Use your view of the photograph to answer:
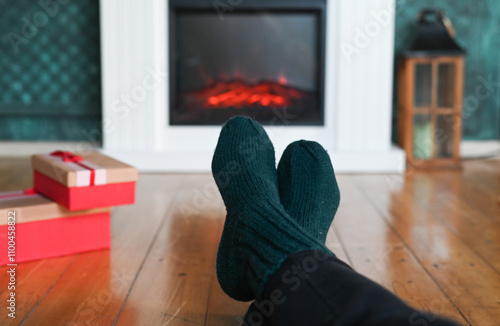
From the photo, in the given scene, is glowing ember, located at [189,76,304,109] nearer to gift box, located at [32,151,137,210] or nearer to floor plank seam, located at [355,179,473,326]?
floor plank seam, located at [355,179,473,326]

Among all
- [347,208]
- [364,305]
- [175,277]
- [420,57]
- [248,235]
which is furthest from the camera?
[420,57]

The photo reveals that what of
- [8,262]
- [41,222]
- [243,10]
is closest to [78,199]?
[41,222]

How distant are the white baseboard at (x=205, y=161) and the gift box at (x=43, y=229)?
1113mm

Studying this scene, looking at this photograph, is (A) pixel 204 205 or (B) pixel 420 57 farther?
(B) pixel 420 57

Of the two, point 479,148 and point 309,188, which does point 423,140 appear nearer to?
point 479,148

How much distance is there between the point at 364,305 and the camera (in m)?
0.70

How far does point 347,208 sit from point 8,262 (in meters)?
1.04

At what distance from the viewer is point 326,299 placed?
0.74 m

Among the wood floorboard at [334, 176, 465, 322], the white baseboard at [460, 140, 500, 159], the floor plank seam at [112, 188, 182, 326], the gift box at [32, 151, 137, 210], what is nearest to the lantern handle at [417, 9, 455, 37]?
the white baseboard at [460, 140, 500, 159]

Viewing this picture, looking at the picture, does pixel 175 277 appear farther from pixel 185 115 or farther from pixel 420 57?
pixel 420 57

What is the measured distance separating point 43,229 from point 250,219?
64cm

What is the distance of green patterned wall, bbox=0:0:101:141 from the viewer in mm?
2824

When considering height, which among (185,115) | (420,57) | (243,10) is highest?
(243,10)

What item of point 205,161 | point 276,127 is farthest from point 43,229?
point 276,127
